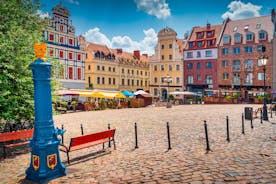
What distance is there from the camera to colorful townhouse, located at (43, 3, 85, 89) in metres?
43.1

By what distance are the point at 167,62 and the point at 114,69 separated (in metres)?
13.3

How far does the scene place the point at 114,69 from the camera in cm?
6506

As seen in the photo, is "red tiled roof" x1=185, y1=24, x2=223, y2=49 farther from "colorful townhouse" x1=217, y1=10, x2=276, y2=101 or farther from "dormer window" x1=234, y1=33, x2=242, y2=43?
"dormer window" x1=234, y1=33, x2=242, y2=43

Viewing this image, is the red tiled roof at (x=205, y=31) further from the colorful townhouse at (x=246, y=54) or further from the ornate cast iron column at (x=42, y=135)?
the ornate cast iron column at (x=42, y=135)

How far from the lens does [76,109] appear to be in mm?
32094

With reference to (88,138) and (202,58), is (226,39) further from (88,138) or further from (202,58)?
(88,138)

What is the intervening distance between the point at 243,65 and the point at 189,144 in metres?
45.9

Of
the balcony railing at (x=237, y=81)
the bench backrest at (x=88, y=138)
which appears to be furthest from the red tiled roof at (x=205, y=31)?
the bench backrest at (x=88, y=138)

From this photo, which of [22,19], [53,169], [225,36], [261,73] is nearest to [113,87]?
[225,36]

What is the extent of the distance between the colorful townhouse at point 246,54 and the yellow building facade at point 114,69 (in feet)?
79.2

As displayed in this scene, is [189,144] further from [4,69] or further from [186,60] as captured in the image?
[186,60]

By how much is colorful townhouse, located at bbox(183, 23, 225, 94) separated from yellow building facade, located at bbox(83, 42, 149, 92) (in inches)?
651

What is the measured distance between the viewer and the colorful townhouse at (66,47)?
43122 mm

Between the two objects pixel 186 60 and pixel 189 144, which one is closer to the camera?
pixel 189 144
